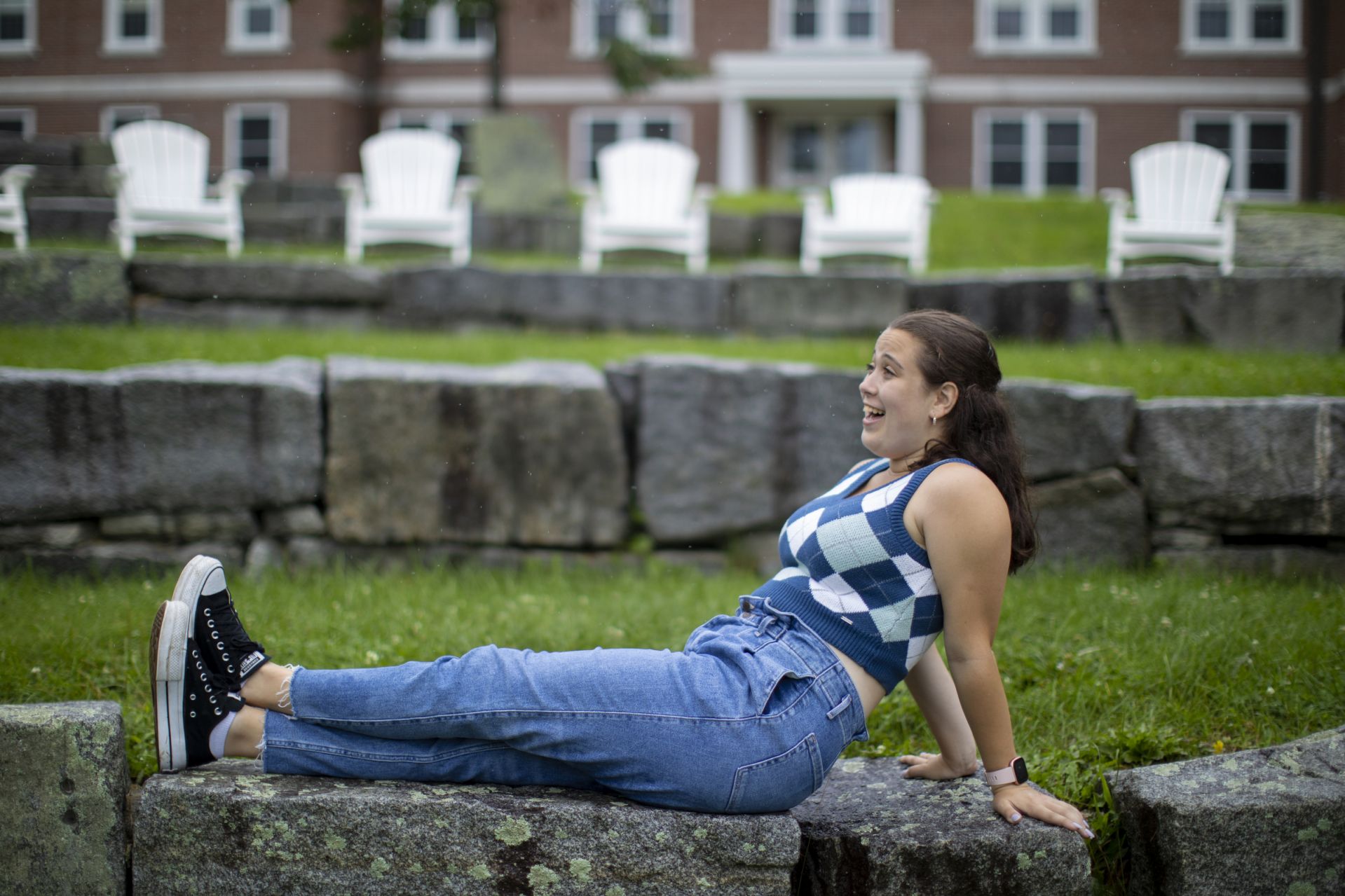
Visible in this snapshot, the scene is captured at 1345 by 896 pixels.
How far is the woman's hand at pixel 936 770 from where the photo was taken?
2566 millimetres

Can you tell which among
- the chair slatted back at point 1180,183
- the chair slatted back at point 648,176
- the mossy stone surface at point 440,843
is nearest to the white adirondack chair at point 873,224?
the chair slatted back at point 648,176

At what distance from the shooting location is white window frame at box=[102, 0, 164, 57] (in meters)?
5.53

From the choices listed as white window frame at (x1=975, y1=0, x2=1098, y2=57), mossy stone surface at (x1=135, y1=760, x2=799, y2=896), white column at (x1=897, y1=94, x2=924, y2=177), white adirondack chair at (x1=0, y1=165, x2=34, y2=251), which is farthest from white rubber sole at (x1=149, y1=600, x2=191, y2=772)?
white column at (x1=897, y1=94, x2=924, y2=177)

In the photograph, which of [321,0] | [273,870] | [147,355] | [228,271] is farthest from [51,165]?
[273,870]

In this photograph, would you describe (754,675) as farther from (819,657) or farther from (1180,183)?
(1180,183)

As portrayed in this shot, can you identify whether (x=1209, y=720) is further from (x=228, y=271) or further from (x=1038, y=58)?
(x=1038, y=58)

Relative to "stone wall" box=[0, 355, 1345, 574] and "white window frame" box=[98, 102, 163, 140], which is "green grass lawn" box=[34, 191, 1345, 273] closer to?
"stone wall" box=[0, 355, 1345, 574]

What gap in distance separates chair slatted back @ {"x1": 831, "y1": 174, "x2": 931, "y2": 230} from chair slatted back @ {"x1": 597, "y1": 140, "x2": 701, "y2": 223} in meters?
1.19

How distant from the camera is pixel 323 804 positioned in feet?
7.34

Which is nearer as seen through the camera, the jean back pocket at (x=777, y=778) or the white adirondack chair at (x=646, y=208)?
the jean back pocket at (x=777, y=778)

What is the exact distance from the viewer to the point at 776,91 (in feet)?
61.6

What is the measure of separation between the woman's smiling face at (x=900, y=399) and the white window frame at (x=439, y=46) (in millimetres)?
19579

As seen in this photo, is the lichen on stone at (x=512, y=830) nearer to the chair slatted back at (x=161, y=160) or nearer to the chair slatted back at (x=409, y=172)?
the chair slatted back at (x=409, y=172)

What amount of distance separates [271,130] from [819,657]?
20.2 m
